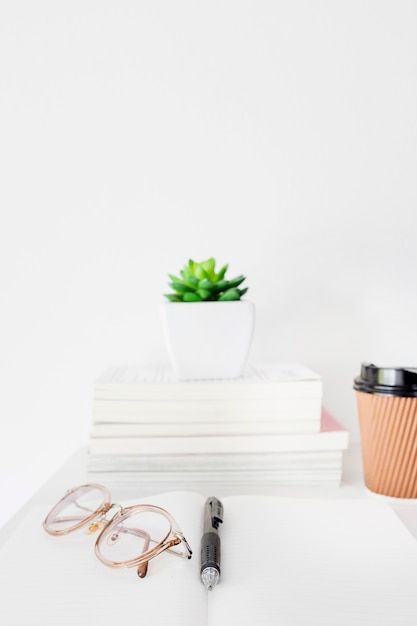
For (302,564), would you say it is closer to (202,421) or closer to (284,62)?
(202,421)

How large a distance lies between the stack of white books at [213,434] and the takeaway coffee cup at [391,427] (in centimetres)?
5

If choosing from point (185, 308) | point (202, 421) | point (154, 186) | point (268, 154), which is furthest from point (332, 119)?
point (202, 421)

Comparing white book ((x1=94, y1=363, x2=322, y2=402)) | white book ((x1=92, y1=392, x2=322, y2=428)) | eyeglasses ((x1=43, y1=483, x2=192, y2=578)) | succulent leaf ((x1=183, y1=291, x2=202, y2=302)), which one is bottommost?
eyeglasses ((x1=43, y1=483, x2=192, y2=578))

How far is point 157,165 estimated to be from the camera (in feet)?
2.97

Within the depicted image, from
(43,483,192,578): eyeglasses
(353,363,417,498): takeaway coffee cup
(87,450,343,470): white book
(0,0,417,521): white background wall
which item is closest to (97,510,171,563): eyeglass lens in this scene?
(43,483,192,578): eyeglasses

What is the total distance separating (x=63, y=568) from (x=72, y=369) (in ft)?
1.60

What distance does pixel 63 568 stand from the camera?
0.44 meters

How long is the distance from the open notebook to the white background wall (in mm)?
399

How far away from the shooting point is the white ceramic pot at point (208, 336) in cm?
71

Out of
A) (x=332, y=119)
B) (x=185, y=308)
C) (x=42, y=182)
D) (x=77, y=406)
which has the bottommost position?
(x=77, y=406)

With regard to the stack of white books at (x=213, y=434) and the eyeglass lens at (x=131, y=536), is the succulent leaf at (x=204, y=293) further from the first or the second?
the eyeglass lens at (x=131, y=536)

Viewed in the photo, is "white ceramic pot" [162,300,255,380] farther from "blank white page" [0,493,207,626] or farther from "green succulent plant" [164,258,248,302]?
"blank white page" [0,493,207,626]

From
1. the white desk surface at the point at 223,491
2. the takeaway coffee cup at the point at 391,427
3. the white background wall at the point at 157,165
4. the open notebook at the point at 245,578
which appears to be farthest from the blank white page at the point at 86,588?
the white background wall at the point at 157,165

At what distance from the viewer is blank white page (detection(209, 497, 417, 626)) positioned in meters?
0.37
